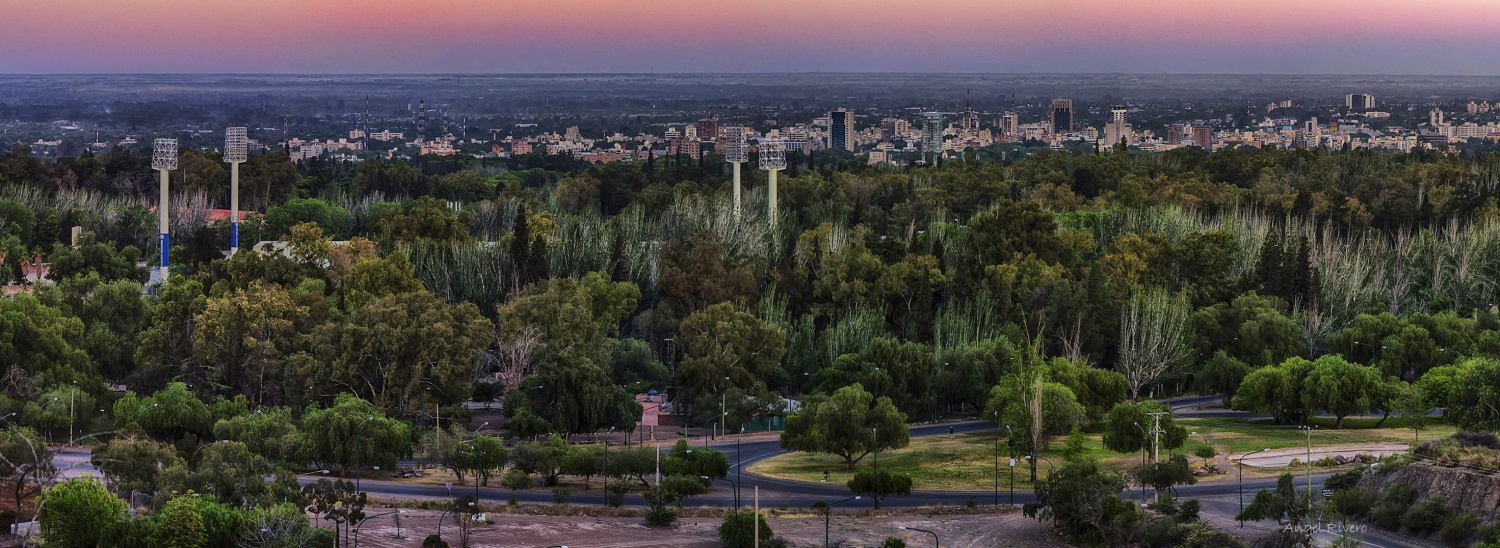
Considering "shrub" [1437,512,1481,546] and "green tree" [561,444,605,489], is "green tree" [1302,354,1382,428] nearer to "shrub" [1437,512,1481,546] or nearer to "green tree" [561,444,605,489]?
"shrub" [1437,512,1481,546]

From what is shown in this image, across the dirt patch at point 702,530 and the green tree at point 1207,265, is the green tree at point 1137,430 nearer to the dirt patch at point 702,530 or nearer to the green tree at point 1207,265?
the dirt patch at point 702,530

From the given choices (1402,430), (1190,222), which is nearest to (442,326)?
(1402,430)

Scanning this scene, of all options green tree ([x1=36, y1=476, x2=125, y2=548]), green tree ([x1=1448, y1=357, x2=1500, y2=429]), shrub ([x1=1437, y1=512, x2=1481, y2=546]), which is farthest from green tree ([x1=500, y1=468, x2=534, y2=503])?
green tree ([x1=1448, y1=357, x2=1500, y2=429])

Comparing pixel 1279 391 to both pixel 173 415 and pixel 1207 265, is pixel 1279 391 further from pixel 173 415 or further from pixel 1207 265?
pixel 173 415

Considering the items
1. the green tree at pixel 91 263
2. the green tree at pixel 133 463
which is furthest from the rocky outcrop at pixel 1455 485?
the green tree at pixel 91 263

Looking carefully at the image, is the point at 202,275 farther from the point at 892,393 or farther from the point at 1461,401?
the point at 1461,401

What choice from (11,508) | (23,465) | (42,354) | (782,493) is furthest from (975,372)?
(11,508)
